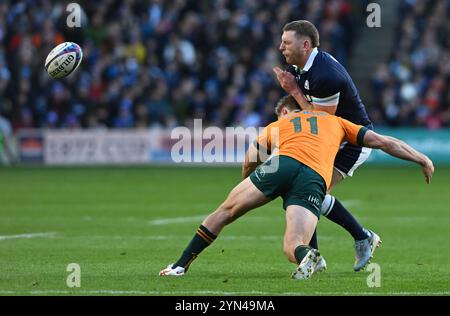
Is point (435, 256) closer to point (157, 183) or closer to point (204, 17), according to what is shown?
point (157, 183)

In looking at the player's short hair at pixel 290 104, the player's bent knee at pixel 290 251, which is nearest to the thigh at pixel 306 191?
the player's bent knee at pixel 290 251

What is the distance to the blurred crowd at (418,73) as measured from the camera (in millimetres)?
30703

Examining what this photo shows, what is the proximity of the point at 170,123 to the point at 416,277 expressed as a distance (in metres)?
20.7

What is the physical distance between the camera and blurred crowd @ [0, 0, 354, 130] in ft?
102

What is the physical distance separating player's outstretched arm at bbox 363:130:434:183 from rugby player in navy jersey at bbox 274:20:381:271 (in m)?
0.76

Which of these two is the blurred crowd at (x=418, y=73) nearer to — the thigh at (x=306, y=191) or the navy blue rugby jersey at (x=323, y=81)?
the navy blue rugby jersey at (x=323, y=81)

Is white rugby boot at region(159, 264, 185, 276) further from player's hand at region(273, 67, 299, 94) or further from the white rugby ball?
the white rugby ball

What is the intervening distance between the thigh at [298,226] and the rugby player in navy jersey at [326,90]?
677 millimetres

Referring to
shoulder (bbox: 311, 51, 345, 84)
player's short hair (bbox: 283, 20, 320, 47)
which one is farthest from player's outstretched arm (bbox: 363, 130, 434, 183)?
player's short hair (bbox: 283, 20, 320, 47)

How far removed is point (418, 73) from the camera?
3175cm

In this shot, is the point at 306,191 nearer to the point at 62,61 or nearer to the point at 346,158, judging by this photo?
the point at 346,158

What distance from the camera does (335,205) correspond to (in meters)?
11.2

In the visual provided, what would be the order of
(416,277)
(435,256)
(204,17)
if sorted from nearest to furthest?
1. (416,277)
2. (435,256)
3. (204,17)
